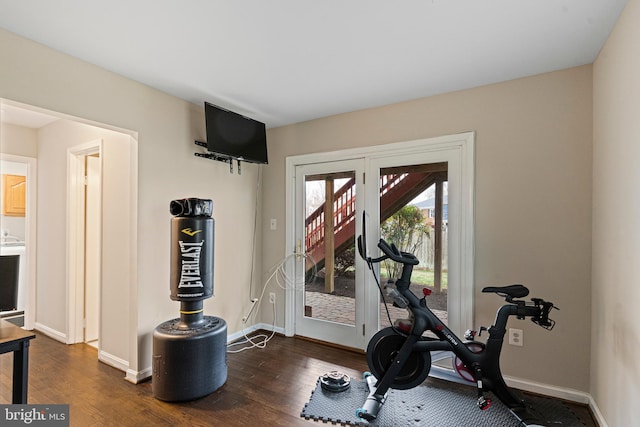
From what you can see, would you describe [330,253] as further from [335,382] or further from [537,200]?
[537,200]

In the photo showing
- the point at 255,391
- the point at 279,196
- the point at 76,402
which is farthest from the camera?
the point at 279,196

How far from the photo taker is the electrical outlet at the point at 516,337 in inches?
92.8

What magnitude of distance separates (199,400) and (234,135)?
7.49ft

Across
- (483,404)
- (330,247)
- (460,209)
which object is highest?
(460,209)

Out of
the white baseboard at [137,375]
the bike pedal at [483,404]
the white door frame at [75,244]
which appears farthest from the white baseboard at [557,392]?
the white door frame at [75,244]

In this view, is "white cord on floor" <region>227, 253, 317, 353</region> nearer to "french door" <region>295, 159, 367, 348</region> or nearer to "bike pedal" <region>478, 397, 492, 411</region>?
"french door" <region>295, 159, 367, 348</region>

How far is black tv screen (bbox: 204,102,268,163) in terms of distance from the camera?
2.84 metres

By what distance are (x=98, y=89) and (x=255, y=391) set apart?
8.25ft

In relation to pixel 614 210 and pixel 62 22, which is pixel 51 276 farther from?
pixel 614 210

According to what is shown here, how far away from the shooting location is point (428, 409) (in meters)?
2.13

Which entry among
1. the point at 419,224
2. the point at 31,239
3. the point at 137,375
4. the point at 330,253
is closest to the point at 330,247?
the point at 330,253

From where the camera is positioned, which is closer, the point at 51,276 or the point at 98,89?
the point at 98,89

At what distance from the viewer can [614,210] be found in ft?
5.82

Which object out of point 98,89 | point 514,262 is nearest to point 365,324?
point 514,262
